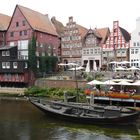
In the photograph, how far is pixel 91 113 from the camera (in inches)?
1762

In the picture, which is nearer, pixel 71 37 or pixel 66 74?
pixel 66 74

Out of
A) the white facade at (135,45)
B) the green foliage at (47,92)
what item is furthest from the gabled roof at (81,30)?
the green foliage at (47,92)

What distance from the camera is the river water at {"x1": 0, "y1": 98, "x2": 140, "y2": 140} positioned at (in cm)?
3691

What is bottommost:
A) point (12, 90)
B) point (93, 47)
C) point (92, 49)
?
point (12, 90)

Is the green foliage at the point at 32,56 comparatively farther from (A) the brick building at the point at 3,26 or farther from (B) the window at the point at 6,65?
(A) the brick building at the point at 3,26

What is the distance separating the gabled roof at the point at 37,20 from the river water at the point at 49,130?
123 feet

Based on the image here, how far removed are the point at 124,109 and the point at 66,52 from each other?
174 feet

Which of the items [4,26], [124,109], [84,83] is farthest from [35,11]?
[124,109]

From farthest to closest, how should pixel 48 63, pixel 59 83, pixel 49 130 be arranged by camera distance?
pixel 48 63
pixel 59 83
pixel 49 130

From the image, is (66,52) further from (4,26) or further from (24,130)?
(24,130)

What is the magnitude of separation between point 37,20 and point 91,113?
46110 mm

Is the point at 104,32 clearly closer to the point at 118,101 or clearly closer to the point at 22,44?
the point at 22,44

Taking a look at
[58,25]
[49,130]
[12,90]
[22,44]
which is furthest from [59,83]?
[58,25]

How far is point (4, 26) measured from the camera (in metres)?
87.6
